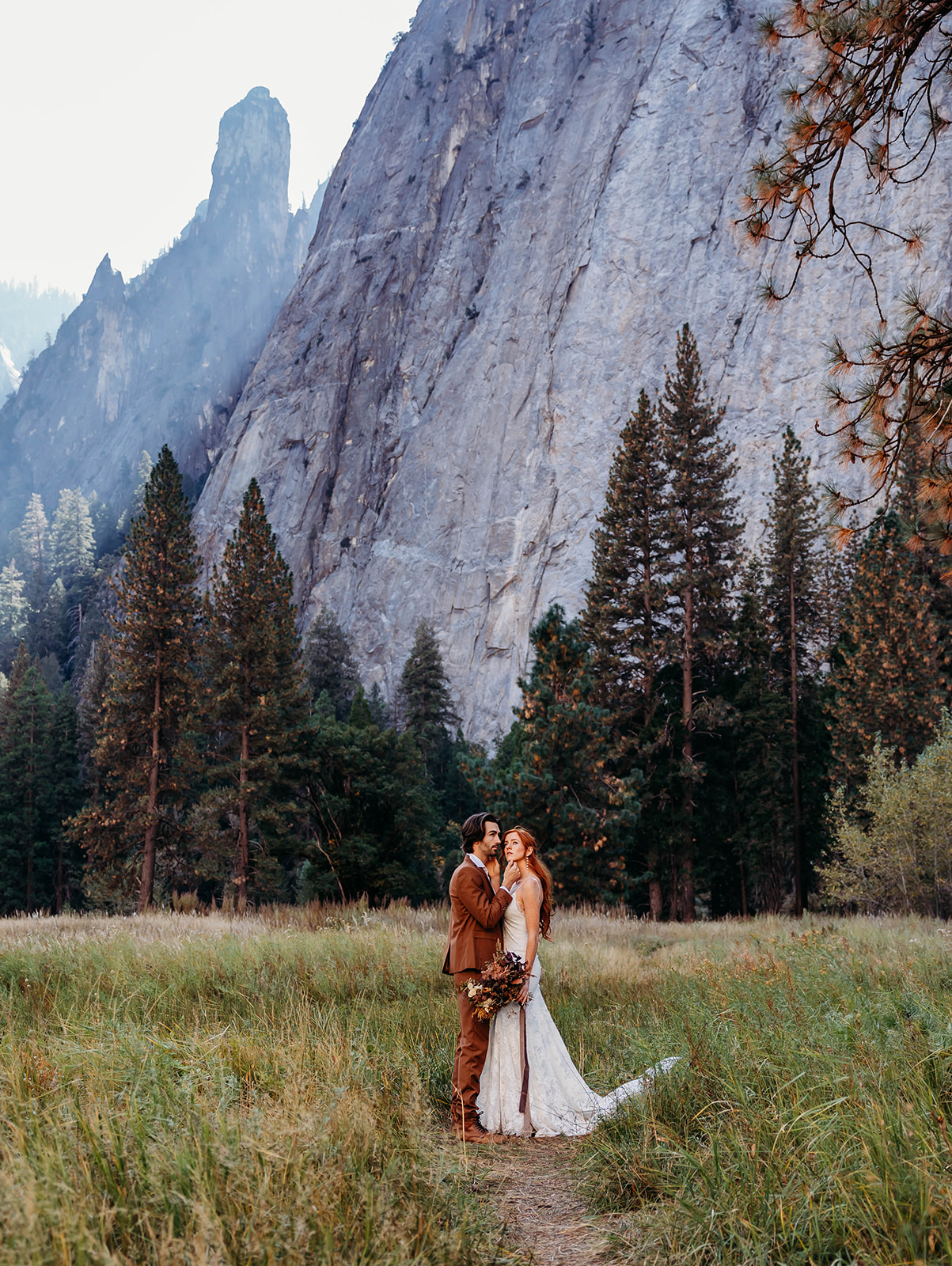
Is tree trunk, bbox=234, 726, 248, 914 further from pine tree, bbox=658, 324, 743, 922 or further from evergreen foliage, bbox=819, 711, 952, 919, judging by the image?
evergreen foliage, bbox=819, 711, 952, 919

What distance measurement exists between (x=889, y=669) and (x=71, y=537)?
320 feet

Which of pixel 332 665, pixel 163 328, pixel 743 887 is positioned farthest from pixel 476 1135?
pixel 163 328

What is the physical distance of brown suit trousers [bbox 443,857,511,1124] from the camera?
19.0 ft

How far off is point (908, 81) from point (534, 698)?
172 feet

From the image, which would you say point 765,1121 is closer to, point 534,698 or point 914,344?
point 914,344

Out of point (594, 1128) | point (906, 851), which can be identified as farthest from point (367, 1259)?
point (906, 851)

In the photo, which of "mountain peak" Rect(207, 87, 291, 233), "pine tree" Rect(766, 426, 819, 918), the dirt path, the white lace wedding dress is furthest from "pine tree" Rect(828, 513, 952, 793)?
"mountain peak" Rect(207, 87, 291, 233)

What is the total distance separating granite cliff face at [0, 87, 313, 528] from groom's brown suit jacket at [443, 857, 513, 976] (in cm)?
14271

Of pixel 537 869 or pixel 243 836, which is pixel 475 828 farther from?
pixel 243 836

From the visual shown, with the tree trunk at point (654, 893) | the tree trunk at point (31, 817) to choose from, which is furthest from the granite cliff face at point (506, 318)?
the tree trunk at point (654, 893)

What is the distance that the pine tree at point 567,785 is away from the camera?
70.6 feet

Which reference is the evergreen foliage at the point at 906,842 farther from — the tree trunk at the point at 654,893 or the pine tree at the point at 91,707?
the pine tree at the point at 91,707

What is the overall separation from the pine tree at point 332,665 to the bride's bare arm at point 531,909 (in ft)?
171

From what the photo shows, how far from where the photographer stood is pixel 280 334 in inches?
3720
